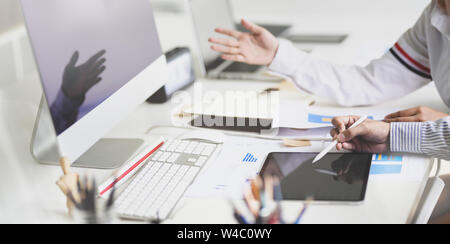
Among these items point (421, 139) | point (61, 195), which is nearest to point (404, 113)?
point (421, 139)

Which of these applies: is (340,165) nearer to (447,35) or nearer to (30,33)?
(447,35)

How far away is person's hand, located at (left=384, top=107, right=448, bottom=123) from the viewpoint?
1108 mm

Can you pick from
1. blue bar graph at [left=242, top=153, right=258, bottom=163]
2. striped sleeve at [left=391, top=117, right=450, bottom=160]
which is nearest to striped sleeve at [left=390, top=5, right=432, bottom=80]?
striped sleeve at [left=391, top=117, right=450, bottom=160]

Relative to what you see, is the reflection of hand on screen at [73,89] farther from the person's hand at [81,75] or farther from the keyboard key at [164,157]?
the keyboard key at [164,157]

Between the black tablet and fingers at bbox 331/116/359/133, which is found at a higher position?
fingers at bbox 331/116/359/133

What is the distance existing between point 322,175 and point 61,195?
0.49 meters

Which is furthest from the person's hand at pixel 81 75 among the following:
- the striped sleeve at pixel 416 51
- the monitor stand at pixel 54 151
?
the striped sleeve at pixel 416 51

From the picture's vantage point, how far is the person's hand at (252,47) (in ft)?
4.41

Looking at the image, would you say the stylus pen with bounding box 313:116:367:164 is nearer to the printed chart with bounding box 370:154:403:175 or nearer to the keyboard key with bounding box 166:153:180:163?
the printed chart with bounding box 370:154:403:175

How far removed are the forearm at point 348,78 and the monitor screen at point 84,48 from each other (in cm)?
40

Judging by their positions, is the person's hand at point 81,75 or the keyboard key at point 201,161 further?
the keyboard key at point 201,161

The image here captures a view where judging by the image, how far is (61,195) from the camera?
921 millimetres

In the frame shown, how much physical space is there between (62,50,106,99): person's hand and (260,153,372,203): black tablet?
37cm
